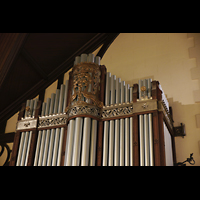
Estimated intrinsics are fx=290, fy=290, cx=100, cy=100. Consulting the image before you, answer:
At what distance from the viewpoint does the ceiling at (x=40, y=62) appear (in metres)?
6.67

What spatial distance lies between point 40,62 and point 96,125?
107 inches

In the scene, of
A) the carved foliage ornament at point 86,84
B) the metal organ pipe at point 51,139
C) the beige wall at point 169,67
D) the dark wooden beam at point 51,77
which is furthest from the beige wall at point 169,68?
the metal organ pipe at point 51,139

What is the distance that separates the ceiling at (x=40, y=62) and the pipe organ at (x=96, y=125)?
3.75 ft

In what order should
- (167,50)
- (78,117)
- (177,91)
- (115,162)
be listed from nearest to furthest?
(115,162), (78,117), (177,91), (167,50)

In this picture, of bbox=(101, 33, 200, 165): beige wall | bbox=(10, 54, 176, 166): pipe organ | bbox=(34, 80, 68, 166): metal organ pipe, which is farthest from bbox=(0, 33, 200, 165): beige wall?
bbox=(34, 80, 68, 166): metal organ pipe

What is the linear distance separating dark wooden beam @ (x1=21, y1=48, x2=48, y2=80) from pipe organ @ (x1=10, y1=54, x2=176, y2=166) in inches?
48.0

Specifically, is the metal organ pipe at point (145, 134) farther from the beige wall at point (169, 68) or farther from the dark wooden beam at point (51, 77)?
the dark wooden beam at point (51, 77)

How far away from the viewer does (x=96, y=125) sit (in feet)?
17.2

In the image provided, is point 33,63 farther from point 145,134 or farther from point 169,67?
point 145,134

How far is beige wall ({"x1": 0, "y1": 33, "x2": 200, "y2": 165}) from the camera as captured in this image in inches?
218

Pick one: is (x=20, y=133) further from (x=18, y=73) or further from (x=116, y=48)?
(x=116, y=48)
